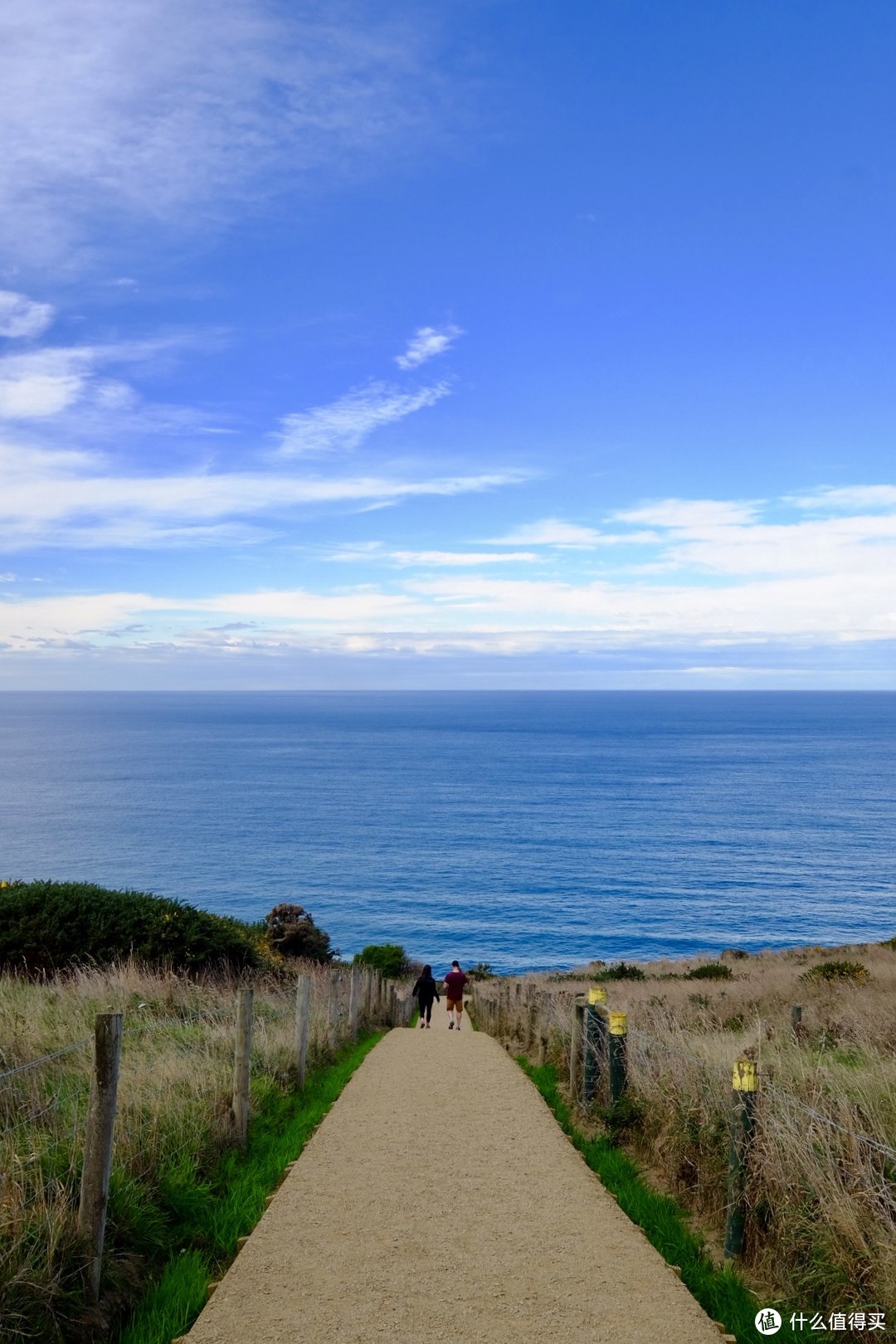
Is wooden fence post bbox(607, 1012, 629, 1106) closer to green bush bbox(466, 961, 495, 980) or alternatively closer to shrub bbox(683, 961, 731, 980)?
shrub bbox(683, 961, 731, 980)

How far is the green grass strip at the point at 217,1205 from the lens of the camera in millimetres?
5363

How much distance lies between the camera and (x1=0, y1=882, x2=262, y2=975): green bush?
1733cm

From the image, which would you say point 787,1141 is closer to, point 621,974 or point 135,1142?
point 135,1142

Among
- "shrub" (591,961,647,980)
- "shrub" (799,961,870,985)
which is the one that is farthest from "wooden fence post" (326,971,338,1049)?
"shrub" (591,961,647,980)

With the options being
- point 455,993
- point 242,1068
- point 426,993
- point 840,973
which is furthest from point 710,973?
point 242,1068

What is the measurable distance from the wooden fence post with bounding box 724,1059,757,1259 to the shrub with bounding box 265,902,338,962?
25.2 metres

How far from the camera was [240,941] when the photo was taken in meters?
19.0

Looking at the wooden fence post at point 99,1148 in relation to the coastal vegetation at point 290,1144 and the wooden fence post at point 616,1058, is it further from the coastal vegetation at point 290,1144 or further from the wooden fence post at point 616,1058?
the wooden fence post at point 616,1058

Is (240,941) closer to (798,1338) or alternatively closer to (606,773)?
(798,1338)

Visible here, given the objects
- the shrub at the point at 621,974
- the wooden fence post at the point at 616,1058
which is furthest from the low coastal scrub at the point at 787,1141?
the shrub at the point at 621,974

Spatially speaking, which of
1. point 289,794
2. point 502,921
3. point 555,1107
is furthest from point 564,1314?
point 289,794

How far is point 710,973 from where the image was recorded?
31.5 metres

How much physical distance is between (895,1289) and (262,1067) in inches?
291

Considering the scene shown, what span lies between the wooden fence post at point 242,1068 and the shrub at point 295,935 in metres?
22.2
